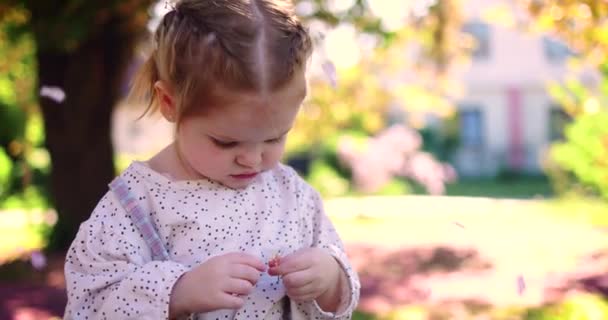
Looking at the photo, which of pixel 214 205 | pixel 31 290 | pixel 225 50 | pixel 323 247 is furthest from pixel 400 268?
pixel 225 50

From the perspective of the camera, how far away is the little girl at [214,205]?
62.0 inches

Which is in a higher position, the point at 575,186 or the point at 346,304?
the point at 346,304

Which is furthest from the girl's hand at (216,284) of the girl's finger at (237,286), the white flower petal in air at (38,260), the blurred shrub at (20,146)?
the blurred shrub at (20,146)

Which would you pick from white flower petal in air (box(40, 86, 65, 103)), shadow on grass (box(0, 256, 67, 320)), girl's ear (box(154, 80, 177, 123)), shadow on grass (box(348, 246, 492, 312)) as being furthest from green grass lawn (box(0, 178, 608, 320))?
girl's ear (box(154, 80, 177, 123))

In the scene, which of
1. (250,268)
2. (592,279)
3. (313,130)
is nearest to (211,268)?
(250,268)

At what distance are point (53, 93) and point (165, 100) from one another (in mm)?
6403

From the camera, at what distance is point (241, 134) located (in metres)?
1.60

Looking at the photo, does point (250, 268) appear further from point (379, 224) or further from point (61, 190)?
point (379, 224)

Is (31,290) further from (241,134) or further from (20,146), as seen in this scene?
(20,146)

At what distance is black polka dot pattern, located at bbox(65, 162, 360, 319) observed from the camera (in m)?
1.61

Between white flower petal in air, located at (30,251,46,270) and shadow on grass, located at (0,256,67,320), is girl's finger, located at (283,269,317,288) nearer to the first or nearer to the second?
shadow on grass, located at (0,256,67,320)

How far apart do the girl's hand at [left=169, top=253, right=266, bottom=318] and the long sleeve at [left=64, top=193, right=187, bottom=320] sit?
0.03 metres

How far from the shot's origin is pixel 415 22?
914 cm

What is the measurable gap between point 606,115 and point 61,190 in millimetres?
5089
